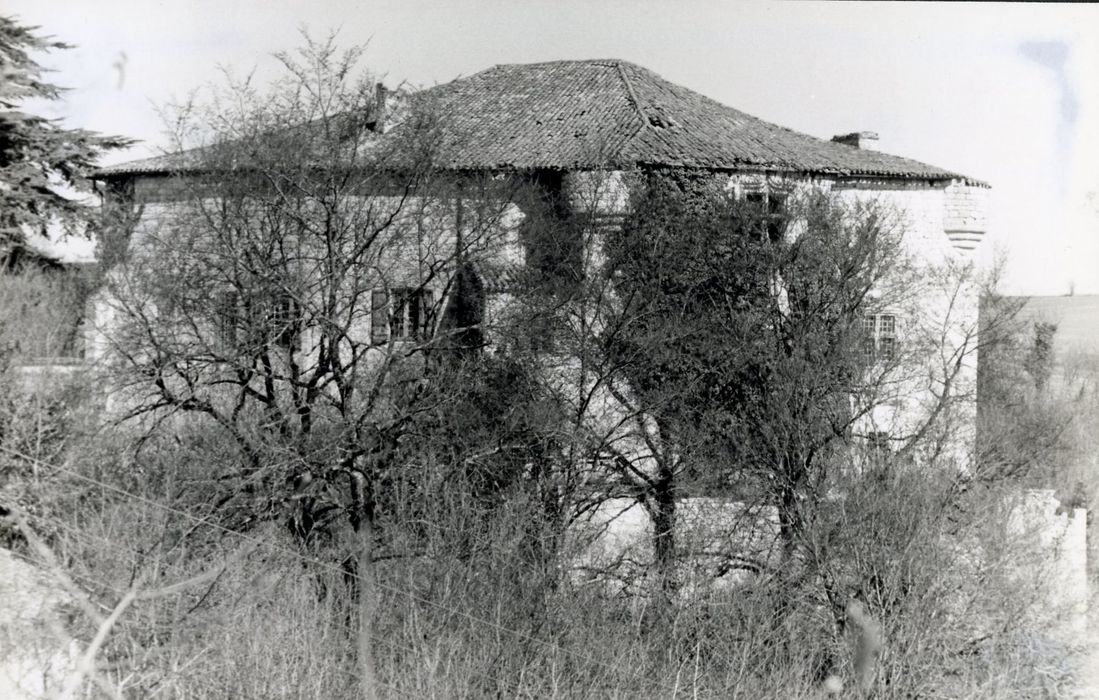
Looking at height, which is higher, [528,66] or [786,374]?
[528,66]

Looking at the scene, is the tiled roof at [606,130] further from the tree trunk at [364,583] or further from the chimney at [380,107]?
the tree trunk at [364,583]

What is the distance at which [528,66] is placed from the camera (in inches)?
1102

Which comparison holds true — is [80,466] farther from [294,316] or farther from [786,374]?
[786,374]

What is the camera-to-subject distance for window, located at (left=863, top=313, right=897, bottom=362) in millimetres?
21578

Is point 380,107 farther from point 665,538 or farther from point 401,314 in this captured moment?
point 665,538

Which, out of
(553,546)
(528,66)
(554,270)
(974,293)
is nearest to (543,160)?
(554,270)

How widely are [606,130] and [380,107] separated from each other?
612cm

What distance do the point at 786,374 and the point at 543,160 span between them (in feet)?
21.4

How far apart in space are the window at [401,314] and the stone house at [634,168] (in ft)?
0.11

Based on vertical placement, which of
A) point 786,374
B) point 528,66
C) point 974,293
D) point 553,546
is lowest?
point 553,546

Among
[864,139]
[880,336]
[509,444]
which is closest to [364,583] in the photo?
[509,444]

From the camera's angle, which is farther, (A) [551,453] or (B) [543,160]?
(B) [543,160]

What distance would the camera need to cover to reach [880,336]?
2275cm

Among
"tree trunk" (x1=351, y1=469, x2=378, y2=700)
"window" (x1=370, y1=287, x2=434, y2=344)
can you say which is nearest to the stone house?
"window" (x1=370, y1=287, x2=434, y2=344)
